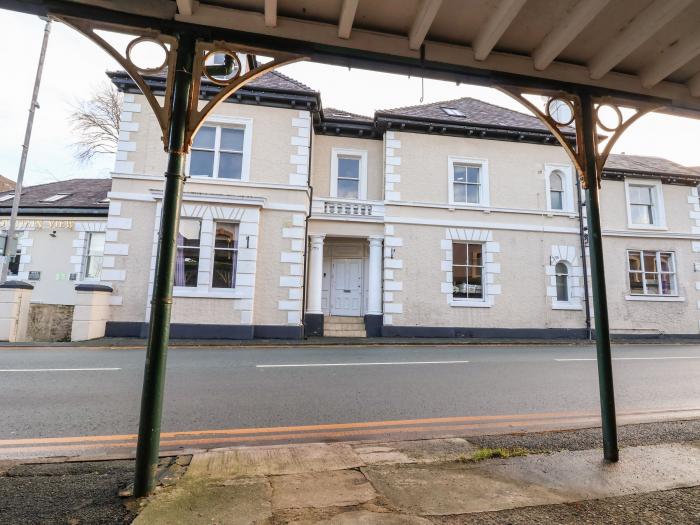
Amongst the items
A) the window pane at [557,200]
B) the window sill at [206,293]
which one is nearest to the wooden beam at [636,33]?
the window sill at [206,293]

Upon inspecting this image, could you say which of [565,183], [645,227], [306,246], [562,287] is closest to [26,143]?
[306,246]

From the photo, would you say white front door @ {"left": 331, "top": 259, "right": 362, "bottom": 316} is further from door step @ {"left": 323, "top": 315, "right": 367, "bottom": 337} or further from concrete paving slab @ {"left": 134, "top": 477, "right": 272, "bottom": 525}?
concrete paving slab @ {"left": 134, "top": 477, "right": 272, "bottom": 525}

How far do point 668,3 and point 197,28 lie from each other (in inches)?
130

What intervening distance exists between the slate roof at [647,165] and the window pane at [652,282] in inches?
172

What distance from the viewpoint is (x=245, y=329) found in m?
11.5

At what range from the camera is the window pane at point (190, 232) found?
11734mm

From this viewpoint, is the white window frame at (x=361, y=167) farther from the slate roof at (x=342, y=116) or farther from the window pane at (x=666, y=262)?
the window pane at (x=666, y=262)

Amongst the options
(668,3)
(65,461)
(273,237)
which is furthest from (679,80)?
(273,237)

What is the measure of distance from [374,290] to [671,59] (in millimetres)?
10862

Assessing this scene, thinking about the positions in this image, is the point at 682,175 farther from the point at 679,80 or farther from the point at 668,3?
the point at 668,3

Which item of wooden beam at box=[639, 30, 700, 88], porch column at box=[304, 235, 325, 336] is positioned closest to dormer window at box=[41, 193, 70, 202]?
porch column at box=[304, 235, 325, 336]

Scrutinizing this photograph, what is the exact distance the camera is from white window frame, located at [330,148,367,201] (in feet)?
46.9

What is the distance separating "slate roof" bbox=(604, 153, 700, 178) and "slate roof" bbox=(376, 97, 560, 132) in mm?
3798

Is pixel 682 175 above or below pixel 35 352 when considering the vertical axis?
above
